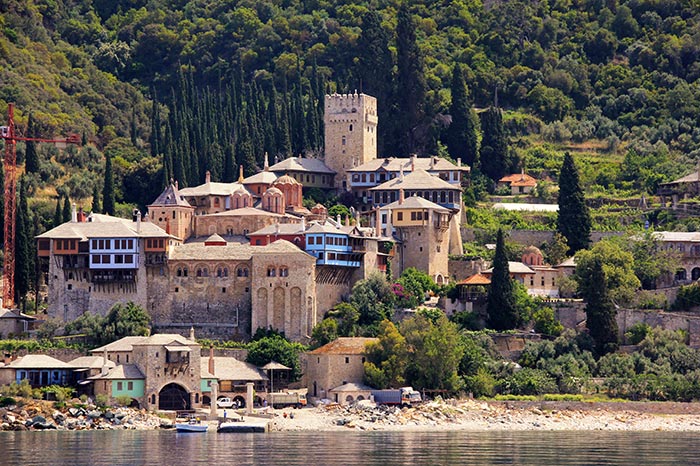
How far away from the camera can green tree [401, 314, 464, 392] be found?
9406 cm

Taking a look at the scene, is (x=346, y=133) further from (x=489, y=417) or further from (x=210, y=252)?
(x=489, y=417)

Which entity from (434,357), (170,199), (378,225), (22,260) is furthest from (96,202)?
(434,357)

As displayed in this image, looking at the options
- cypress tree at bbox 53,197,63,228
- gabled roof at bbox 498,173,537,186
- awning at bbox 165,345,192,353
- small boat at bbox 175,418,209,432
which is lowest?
small boat at bbox 175,418,209,432

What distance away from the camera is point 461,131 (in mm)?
121312

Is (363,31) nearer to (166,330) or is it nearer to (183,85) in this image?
(183,85)

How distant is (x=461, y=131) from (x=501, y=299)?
23399mm

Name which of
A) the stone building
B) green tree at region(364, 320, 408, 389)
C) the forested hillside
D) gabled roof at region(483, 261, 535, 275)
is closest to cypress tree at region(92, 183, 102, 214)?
the forested hillside

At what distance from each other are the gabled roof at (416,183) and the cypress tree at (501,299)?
11.5 metres

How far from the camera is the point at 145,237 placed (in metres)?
102

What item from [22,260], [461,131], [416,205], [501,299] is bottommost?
[501,299]

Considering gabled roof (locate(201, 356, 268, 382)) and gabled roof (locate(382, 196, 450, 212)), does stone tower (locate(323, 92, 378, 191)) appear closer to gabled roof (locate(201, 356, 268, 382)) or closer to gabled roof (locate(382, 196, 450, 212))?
gabled roof (locate(382, 196, 450, 212))

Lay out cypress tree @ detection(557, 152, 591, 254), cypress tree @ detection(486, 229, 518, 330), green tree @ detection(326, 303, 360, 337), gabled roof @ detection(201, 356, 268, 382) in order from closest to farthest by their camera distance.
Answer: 1. gabled roof @ detection(201, 356, 268, 382)
2. cypress tree @ detection(486, 229, 518, 330)
3. green tree @ detection(326, 303, 360, 337)
4. cypress tree @ detection(557, 152, 591, 254)

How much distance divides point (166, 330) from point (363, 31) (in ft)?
104

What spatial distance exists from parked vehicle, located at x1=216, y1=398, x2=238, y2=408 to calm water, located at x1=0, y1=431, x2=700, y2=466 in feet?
20.5
